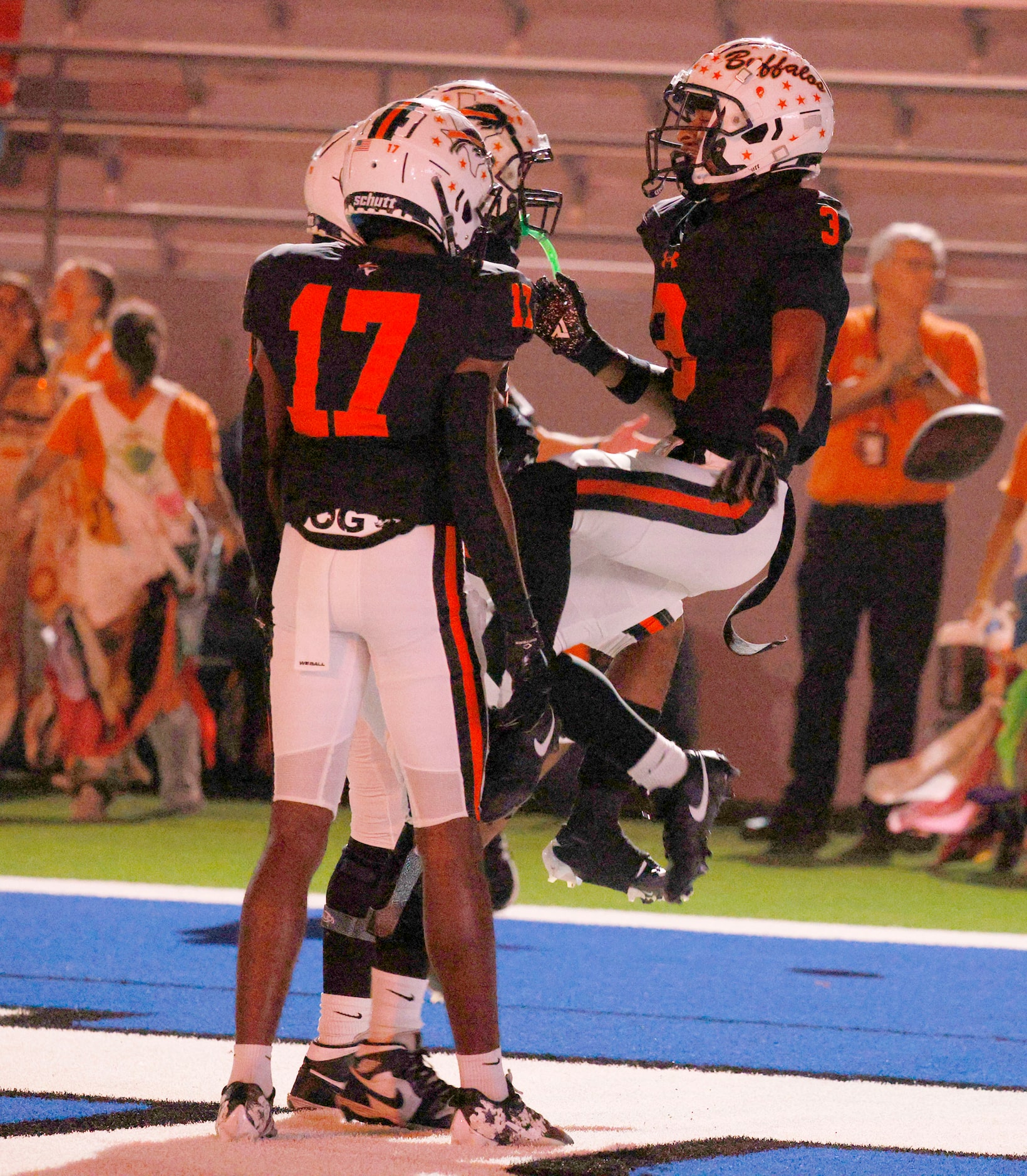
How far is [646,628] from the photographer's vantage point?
159 inches

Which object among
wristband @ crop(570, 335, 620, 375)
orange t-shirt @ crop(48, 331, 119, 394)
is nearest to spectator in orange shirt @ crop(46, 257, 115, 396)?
orange t-shirt @ crop(48, 331, 119, 394)

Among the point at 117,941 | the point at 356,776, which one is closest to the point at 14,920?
the point at 117,941

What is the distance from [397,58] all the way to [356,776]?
6094 millimetres

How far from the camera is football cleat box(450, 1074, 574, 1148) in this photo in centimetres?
316

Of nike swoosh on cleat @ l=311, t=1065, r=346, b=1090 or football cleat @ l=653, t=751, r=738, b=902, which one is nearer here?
nike swoosh on cleat @ l=311, t=1065, r=346, b=1090

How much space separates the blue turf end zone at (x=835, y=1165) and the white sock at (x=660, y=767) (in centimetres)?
87

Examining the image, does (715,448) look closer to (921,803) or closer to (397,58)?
(921,803)

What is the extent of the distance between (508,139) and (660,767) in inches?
54.5

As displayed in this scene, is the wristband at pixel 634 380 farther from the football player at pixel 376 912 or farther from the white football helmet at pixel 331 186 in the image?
the white football helmet at pixel 331 186

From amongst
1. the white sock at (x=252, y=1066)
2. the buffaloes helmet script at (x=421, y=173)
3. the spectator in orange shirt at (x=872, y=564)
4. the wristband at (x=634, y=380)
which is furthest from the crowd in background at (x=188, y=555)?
the white sock at (x=252, y=1066)

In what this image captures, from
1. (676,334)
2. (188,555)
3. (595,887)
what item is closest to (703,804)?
(676,334)

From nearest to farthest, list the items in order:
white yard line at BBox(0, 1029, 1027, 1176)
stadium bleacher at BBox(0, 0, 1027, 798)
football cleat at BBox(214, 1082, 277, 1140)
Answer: white yard line at BBox(0, 1029, 1027, 1176) < football cleat at BBox(214, 1082, 277, 1140) < stadium bleacher at BBox(0, 0, 1027, 798)

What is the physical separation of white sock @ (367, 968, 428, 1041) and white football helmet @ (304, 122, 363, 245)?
4.83ft

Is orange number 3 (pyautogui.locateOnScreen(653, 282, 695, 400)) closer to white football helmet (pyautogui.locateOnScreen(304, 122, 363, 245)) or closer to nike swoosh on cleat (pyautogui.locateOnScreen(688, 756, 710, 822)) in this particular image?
white football helmet (pyautogui.locateOnScreen(304, 122, 363, 245))
